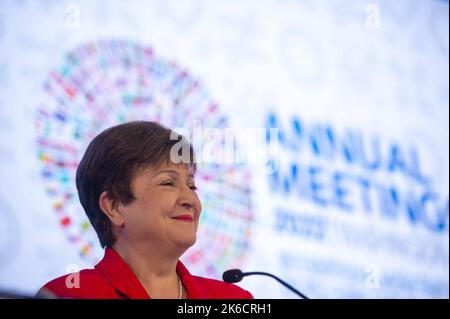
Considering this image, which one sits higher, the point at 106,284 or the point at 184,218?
the point at 184,218

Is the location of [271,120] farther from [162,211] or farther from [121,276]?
[121,276]

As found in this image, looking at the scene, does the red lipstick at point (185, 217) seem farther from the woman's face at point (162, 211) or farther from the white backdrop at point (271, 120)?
the white backdrop at point (271, 120)

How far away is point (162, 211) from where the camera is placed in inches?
68.3

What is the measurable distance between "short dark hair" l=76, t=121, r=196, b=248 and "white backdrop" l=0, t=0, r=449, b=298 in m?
0.58

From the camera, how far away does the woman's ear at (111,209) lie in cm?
176

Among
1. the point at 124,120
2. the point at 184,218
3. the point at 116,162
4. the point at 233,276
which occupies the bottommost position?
the point at 233,276

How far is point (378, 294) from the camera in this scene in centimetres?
291

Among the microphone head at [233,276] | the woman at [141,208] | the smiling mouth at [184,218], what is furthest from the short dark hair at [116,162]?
the microphone head at [233,276]

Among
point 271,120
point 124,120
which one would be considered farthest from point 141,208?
point 271,120

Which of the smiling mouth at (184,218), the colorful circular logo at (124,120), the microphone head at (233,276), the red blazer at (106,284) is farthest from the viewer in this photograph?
the colorful circular logo at (124,120)

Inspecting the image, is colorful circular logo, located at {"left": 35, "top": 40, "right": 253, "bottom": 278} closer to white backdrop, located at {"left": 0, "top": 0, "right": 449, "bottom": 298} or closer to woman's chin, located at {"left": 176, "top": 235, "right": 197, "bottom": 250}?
white backdrop, located at {"left": 0, "top": 0, "right": 449, "bottom": 298}

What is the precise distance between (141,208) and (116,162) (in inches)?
4.7
